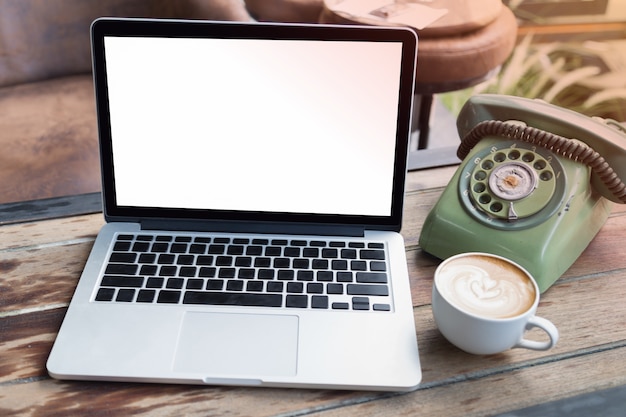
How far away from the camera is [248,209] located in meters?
0.72

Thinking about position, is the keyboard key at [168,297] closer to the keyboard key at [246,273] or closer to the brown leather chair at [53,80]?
the keyboard key at [246,273]

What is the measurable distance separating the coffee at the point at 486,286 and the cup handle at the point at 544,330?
1cm

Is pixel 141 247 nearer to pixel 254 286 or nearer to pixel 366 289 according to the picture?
pixel 254 286

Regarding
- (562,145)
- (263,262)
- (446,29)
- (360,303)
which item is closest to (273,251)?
(263,262)

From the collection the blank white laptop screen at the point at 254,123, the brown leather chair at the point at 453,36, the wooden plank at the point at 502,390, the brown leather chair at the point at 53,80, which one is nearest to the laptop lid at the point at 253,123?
the blank white laptop screen at the point at 254,123

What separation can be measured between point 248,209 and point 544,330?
35cm

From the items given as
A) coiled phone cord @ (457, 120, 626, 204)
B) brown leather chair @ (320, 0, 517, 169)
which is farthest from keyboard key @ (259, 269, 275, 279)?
brown leather chair @ (320, 0, 517, 169)

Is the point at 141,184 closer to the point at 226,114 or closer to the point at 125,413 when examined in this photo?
the point at 226,114

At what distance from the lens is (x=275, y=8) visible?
1.42 m

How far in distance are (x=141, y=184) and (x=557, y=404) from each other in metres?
0.50

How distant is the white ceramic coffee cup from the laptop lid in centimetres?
13

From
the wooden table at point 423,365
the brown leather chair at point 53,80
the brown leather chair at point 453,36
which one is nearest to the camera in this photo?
the wooden table at point 423,365

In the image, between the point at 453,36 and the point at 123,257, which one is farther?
the point at 453,36

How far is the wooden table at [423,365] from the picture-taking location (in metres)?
0.55
